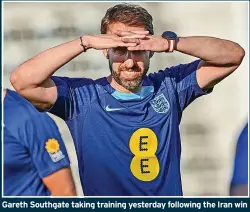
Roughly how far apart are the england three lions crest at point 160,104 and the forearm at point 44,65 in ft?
1.63

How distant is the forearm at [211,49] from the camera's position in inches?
174

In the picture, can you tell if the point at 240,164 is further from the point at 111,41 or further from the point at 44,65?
the point at 44,65

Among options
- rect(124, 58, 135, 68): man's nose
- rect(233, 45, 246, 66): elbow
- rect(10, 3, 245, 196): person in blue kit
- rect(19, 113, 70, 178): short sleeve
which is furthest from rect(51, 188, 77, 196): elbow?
rect(233, 45, 246, 66): elbow

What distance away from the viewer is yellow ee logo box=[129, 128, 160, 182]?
14.6ft

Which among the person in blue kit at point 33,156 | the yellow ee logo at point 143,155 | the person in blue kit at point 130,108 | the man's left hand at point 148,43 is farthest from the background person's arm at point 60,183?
the man's left hand at point 148,43

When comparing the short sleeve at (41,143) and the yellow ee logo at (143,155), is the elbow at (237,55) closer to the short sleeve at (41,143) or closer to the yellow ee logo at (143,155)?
the yellow ee logo at (143,155)

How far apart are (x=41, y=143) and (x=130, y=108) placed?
3.18 ft

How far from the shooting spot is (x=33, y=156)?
522 centimetres

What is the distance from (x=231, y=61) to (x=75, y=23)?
2.76m

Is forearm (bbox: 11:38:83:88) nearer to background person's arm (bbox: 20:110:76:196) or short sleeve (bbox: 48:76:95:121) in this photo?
short sleeve (bbox: 48:76:95:121)

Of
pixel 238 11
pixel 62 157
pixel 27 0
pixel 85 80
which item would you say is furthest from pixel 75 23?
pixel 85 80
